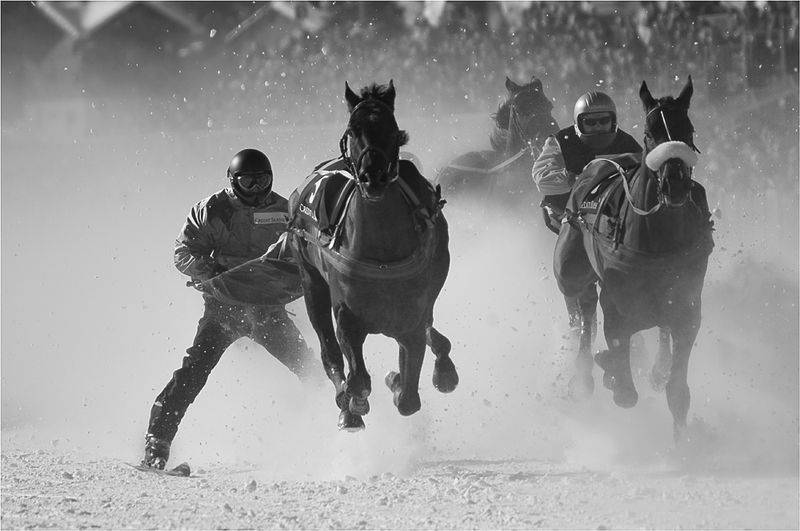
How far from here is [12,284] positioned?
16.1 meters

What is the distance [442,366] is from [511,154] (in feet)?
15.0

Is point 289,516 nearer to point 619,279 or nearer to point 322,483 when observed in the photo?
A: point 322,483

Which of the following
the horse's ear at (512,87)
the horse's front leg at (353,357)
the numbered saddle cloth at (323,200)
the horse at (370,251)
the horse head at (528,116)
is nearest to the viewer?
the horse at (370,251)

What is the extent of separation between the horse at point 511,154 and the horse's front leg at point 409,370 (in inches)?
167

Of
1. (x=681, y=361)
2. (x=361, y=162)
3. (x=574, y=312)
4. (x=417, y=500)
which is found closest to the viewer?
(x=361, y=162)

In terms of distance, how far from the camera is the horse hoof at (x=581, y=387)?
30.1ft

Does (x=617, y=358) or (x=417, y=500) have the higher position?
(x=617, y=358)

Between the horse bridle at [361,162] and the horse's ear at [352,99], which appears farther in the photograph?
the horse's ear at [352,99]

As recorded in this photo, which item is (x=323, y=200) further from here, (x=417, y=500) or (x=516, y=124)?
(x=516, y=124)

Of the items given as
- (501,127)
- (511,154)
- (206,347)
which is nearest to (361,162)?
(206,347)

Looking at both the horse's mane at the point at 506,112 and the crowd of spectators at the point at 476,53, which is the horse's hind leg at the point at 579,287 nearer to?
the horse's mane at the point at 506,112

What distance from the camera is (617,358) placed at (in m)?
8.22

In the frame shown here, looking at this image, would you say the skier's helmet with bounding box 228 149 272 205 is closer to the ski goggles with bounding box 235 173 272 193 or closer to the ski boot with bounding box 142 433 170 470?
the ski goggles with bounding box 235 173 272 193

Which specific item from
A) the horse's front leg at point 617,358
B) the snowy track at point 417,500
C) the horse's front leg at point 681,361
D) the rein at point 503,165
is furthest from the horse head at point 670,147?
the rein at point 503,165
